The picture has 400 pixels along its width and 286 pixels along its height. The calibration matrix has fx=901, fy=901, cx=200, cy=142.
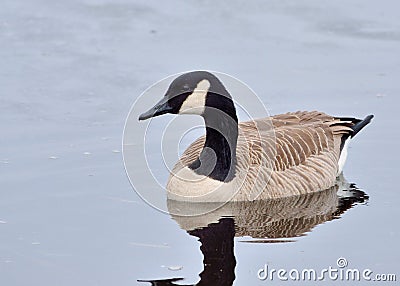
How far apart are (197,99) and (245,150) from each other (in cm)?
88

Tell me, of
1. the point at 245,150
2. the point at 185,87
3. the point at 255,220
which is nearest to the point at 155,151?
the point at 245,150

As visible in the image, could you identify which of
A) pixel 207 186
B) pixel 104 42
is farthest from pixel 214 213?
pixel 104 42

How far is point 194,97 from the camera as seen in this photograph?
802 cm

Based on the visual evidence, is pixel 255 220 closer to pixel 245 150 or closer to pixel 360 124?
pixel 245 150

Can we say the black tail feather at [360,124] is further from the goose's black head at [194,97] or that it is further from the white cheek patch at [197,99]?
the white cheek patch at [197,99]

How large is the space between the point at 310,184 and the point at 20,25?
568 centimetres

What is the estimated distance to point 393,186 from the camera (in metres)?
8.64

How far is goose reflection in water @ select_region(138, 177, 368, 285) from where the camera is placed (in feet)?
23.5

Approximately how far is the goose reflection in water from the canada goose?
0.12 metres

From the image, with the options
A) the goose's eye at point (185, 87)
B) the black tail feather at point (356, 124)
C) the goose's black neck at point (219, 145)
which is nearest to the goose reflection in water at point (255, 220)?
the goose's black neck at point (219, 145)

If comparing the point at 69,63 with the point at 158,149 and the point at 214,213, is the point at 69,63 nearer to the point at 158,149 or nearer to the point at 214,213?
the point at 158,149

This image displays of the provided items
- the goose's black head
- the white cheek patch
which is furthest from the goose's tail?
the white cheek patch

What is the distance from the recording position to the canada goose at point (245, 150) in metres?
8.03

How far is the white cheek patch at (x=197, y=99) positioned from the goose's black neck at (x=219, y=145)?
149 mm
